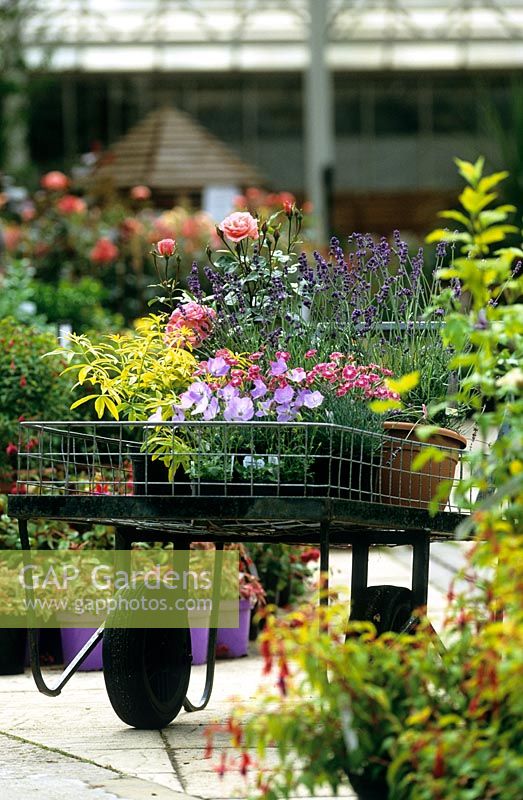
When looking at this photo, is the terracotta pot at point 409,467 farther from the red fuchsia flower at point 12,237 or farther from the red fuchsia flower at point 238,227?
the red fuchsia flower at point 12,237

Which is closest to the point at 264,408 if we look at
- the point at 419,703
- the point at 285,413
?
the point at 285,413

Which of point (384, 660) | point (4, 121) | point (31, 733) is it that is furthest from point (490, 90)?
point (384, 660)

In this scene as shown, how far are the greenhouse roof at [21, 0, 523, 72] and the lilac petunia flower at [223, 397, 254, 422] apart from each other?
2001cm

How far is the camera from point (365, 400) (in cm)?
357

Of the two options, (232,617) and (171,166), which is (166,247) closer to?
(232,617)

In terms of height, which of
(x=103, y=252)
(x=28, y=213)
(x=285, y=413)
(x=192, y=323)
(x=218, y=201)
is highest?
(x=218, y=201)

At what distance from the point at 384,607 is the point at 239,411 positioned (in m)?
0.96

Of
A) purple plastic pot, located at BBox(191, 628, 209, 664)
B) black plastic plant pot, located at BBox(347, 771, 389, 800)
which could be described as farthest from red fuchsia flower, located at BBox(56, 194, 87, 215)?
black plastic plant pot, located at BBox(347, 771, 389, 800)

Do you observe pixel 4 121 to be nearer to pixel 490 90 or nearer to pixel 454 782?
pixel 490 90

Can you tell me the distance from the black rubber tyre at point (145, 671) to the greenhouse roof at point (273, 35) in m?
19.5

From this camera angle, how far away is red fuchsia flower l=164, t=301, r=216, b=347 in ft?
12.4

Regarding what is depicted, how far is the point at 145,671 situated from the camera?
13.4 feet

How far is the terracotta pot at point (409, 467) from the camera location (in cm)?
364

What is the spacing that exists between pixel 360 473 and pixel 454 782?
1364 mm
